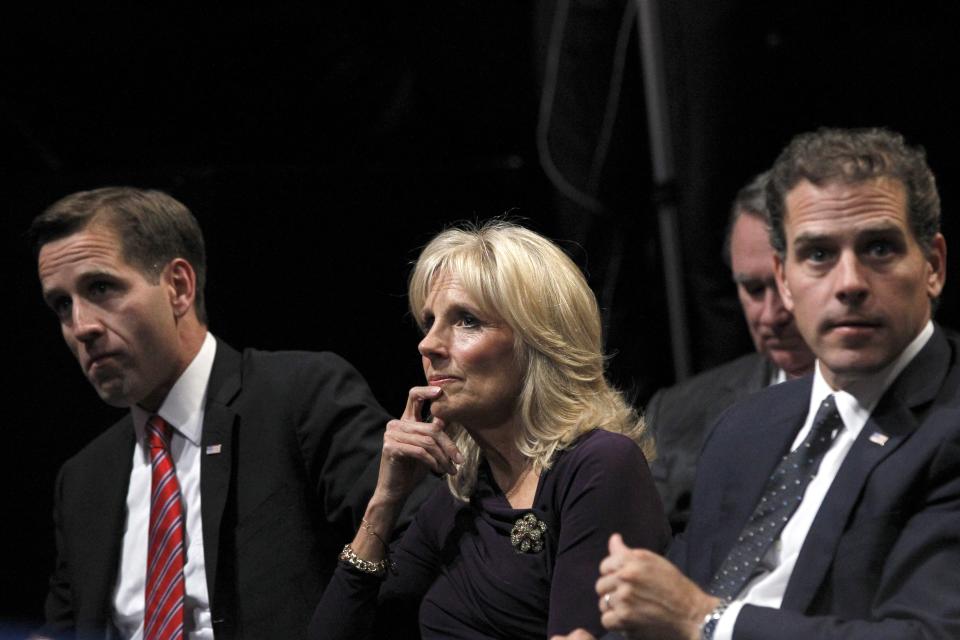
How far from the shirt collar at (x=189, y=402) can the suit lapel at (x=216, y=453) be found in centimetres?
3

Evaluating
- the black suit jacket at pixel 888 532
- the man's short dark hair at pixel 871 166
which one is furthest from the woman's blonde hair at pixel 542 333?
the man's short dark hair at pixel 871 166

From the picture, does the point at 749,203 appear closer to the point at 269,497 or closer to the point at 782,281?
the point at 782,281

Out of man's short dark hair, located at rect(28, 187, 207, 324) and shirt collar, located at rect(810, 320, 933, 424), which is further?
man's short dark hair, located at rect(28, 187, 207, 324)

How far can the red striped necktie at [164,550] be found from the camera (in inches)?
125

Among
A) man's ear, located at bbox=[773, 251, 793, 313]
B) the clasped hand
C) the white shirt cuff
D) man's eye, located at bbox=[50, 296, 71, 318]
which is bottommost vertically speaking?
the white shirt cuff

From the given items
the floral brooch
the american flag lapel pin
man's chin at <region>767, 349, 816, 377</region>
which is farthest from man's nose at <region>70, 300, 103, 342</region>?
the american flag lapel pin

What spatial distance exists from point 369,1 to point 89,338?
1.58m

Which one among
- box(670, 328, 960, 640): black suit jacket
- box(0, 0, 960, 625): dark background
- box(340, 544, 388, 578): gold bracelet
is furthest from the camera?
box(0, 0, 960, 625): dark background

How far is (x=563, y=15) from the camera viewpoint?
4.11 m

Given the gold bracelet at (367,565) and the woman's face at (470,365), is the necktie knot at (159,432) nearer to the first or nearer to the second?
the gold bracelet at (367,565)

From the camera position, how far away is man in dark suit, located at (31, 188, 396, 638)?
3203 mm

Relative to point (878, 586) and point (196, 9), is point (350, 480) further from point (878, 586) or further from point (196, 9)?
point (196, 9)

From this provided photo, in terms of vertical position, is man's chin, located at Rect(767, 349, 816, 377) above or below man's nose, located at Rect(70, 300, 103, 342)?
A: below

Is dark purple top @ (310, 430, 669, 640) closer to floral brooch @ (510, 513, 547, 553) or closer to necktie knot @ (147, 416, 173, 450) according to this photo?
floral brooch @ (510, 513, 547, 553)
